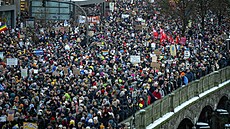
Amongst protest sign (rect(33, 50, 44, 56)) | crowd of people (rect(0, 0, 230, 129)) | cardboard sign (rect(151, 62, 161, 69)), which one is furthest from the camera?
protest sign (rect(33, 50, 44, 56))

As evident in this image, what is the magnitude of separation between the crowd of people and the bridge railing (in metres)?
0.39

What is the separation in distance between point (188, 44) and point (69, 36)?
23.3ft

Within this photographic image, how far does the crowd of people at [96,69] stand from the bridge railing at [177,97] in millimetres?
391

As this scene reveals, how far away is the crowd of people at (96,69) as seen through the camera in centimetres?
3244

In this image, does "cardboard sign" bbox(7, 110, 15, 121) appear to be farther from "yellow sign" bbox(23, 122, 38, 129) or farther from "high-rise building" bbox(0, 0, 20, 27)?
"high-rise building" bbox(0, 0, 20, 27)

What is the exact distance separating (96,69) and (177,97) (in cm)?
486

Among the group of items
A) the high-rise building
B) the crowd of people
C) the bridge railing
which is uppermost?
the high-rise building

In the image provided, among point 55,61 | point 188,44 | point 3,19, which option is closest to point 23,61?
point 55,61

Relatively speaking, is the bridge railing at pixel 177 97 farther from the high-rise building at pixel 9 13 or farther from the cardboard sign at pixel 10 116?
the high-rise building at pixel 9 13

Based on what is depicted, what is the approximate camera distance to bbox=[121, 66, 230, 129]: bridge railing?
33072 mm

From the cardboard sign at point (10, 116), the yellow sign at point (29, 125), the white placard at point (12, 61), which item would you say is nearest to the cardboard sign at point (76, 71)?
the white placard at point (12, 61)

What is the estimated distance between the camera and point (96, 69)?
41625mm

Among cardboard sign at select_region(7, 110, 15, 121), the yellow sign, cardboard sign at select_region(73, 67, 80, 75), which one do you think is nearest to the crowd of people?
cardboard sign at select_region(73, 67, 80, 75)

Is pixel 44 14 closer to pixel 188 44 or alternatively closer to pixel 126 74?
pixel 188 44
